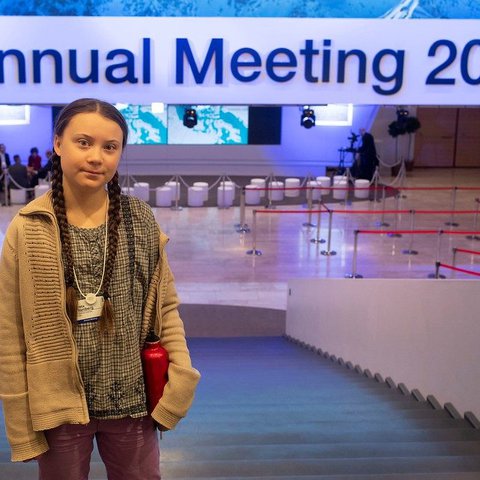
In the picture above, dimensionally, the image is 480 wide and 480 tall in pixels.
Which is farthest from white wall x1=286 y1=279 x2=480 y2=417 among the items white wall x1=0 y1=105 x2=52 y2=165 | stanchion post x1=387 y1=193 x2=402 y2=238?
white wall x1=0 y1=105 x2=52 y2=165

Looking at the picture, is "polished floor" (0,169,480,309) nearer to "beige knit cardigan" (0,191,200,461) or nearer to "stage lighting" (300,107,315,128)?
"stage lighting" (300,107,315,128)

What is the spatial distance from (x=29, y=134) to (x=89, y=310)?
65.1 ft

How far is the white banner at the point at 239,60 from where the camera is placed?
25.4ft

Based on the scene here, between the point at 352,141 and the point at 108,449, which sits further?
the point at 352,141

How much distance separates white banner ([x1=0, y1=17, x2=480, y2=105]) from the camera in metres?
7.74

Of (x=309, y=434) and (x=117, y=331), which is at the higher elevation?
(x=117, y=331)

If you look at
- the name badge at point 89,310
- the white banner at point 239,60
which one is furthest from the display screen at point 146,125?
the name badge at point 89,310

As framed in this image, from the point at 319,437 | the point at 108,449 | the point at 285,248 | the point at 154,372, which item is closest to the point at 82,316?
the point at 154,372

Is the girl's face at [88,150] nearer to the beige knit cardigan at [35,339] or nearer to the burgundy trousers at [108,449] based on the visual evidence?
the beige knit cardigan at [35,339]

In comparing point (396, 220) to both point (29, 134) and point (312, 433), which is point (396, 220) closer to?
point (29, 134)

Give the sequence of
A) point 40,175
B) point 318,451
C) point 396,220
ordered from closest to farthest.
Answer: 1. point 318,451
2. point 396,220
3. point 40,175

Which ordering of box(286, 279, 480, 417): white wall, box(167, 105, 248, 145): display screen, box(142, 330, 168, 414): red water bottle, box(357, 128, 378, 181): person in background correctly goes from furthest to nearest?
box(167, 105, 248, 145): display screen
box(357, 128, 378, 181): person in background
box(286, 279, 480, 417): white wall
box(142, 330, 168, 414): red water bottle

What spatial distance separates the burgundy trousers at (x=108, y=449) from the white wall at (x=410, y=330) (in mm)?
2603

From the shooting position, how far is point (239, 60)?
25.8ft
